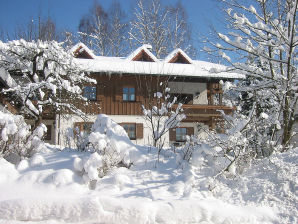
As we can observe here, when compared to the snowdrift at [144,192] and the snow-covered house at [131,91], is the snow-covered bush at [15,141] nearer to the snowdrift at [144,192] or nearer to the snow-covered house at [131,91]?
the snowdrift at [144,192]

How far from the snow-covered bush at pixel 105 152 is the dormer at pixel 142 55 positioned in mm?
11393

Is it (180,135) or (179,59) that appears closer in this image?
(180,135)

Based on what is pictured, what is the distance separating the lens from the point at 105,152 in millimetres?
4852

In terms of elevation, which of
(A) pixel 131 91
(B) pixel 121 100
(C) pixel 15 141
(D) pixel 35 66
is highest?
(D) pixel 35 66

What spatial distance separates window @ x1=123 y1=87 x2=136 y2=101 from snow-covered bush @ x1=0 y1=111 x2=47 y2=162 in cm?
964

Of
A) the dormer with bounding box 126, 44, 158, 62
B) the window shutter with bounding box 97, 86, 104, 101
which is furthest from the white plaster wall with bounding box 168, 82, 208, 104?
the window shutter with bounding box 97, 86, 104, 101

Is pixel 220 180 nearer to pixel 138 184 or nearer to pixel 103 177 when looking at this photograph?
pixel 138 184

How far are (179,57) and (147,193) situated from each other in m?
14.5

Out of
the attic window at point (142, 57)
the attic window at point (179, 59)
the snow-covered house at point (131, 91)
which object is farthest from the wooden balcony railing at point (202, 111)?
the attic window at point (142, 57)

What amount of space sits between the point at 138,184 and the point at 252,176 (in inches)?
79.6

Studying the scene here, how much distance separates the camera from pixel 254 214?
376cm

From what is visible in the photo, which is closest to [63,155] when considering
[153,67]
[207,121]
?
[153,67]

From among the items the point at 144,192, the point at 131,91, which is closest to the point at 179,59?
the point at 131,91

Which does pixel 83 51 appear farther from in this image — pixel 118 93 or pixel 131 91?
pixel 131 91
